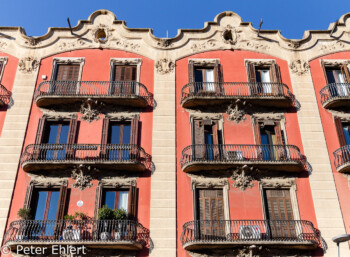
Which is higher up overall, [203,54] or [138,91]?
[203,54]

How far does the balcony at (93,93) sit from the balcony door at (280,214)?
7.45 meters

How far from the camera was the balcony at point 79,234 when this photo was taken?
14.7 meters

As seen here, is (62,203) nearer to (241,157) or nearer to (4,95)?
(4,95)

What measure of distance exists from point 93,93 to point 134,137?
346 cm

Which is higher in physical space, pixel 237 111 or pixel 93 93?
pixel 93 93

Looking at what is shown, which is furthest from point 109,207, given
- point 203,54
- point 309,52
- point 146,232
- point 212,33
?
point 309,52

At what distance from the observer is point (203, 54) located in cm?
2159

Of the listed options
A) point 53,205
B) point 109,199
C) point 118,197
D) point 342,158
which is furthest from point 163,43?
point 342,158

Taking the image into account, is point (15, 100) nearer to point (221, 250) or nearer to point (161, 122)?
point (161, 122)

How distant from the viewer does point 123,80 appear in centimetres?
2041

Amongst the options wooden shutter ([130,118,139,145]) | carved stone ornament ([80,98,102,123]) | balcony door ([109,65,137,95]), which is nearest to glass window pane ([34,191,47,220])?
carved stone ornament ([80,98,102,123])

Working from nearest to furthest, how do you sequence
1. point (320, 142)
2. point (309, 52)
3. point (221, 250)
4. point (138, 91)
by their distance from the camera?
point (221, 250) → point (320, 142) → point (138, 91) → point (309, 52)

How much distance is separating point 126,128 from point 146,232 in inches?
214

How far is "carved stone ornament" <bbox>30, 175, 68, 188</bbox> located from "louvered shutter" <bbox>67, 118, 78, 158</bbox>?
1171 millimetres
